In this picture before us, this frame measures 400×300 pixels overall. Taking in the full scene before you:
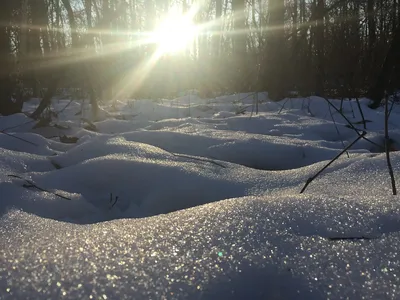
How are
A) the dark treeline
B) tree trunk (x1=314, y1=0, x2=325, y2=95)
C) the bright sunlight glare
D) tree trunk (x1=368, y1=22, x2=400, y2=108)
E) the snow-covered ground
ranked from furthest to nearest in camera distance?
the bright sunlight glare, the dark treeline, tree trunk (x1=368, y1=22, x2=400, y2=108), tree trunk (x1=314, y1=0, x2=325, y2=95), the snow-covered ground

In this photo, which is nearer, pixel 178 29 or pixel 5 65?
pixel 5 65

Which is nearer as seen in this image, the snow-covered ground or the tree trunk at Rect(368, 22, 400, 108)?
the snow-covered ground

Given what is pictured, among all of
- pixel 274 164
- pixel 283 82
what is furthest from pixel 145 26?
pixel 274 164

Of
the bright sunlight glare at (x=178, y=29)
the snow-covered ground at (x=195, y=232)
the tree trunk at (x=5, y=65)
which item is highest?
the bright sunlight glare at (x=178, y=29)

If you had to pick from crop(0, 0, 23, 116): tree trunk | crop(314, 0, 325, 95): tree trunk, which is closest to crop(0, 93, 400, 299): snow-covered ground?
crop(314, 0, 325, 95): tree trunk

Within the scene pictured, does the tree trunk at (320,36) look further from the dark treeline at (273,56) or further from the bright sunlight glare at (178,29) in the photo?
the bright sunlight glare at (178,29)

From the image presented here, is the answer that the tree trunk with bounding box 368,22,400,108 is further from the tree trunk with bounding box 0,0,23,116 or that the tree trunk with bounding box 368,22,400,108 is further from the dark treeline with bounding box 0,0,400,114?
the tree trunk with bounding box 0,0,23,116

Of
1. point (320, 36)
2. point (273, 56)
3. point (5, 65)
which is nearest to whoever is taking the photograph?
point (5, 65)

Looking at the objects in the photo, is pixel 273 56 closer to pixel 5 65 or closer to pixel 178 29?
pixel 5 65

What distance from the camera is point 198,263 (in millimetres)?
627

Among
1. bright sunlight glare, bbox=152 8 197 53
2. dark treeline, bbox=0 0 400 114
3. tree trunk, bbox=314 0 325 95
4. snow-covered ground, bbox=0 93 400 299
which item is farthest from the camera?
bright sunlight glare, bbox=152 8 197 53

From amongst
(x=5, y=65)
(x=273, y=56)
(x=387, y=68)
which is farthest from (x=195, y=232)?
(x=273, y=56)

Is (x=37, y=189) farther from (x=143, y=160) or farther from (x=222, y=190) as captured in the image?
(x=222, y=190)

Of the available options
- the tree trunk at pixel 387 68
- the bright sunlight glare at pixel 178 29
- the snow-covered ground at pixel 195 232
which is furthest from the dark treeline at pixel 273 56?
the bright sunlight glare at pixel 178 29
